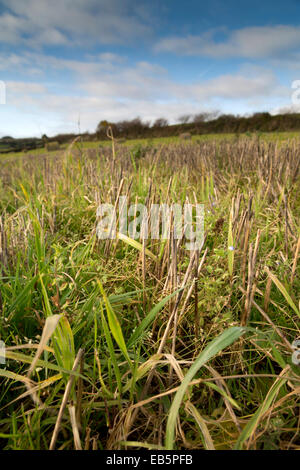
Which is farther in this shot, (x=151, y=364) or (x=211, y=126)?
(x=211, y=126)

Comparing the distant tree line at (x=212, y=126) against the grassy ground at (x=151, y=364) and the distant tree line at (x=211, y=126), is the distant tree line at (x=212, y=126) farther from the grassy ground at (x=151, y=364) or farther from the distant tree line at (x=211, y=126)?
the grassy ground at (x=151, y=364)

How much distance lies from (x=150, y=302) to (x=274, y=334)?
63cm

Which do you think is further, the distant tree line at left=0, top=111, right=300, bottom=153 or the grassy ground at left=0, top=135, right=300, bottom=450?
the distant tree line at left=0, top=111, right=300, bottom=153

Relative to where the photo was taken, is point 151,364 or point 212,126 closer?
point 151,364

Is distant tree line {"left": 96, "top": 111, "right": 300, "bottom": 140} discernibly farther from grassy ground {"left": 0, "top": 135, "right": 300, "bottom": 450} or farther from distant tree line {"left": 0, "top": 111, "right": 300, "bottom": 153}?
grassy ground {"left": 0, "top": 135, "right": 300, "bottom": 450}

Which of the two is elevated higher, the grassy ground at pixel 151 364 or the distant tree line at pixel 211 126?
the distant tree line at pixel 211 126

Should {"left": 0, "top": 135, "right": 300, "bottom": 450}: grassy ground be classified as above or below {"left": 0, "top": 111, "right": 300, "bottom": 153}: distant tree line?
below

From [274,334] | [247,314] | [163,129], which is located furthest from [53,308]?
[163,129]

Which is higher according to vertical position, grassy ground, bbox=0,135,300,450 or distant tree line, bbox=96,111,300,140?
distant tree line, bbox=96,111,300,140

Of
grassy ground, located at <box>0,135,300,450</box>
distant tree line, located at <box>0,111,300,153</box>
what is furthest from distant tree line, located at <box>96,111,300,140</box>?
grassy ground, located at <box>0,135,300,450</box>

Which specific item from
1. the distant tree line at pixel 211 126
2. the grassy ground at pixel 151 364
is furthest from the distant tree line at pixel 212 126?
the grassy ground at pixel 151 364

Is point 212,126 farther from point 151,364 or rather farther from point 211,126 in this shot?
point 151,364

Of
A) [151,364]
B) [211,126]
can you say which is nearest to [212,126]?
[211,126]
